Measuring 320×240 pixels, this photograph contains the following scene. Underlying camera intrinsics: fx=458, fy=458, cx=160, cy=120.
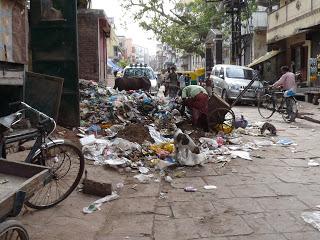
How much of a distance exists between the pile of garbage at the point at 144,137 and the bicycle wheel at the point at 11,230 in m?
3.39

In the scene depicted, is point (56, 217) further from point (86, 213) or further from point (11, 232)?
point (11, 232)

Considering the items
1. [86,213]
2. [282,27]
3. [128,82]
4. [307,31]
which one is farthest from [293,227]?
[282,27]

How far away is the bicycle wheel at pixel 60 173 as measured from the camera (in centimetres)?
534

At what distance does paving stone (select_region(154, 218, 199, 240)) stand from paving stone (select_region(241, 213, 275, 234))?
23.6 inches

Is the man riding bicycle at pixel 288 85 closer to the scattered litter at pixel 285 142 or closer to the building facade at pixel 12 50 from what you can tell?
the scattered litter at pixel 285 142

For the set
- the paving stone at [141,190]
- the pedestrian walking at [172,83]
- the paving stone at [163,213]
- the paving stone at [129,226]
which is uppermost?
the pedestrian walking at [172,83]

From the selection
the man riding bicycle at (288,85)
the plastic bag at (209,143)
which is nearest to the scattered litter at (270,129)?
the plastic bag at (209,143)

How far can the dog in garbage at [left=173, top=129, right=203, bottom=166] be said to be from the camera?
735 cm

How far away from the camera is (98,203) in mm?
5555

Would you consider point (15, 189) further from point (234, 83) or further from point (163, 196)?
point (234, 83)

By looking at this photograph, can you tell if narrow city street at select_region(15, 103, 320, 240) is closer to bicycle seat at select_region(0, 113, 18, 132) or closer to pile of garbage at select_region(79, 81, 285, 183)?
pile of garbage at select_region(79, 81, 285, 183)

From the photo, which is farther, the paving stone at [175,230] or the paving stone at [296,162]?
the paving stone at [296,162]

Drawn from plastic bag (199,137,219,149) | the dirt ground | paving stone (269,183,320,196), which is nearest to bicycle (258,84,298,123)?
plastic bag (199,137,219,149)

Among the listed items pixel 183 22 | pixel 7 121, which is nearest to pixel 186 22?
pixel 183 22
